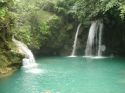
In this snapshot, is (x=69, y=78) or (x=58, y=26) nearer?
(x=69, y=78)

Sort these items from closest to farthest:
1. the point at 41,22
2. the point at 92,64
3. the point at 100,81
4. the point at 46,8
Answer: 1. the point at 100,81
2. the point at 92,64
3. the point at 41,22
4. the point at 46,8

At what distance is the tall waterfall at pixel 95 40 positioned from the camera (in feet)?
94.0

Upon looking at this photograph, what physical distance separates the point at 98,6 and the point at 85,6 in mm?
820

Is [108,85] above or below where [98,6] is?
below

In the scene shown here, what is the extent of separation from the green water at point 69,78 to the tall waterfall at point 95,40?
13.6 ft

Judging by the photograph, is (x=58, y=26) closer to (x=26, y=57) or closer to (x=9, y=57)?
(x=26, y=57)

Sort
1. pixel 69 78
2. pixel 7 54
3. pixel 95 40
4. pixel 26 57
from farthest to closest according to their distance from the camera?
pixel 95 40 → pixel 26 57 → pixel 7 54 → pixel 69 78

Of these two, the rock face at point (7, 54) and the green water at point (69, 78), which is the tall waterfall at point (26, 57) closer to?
the green water at point (69, 78)

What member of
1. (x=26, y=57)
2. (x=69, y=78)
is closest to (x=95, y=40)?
(x=26, y=57)

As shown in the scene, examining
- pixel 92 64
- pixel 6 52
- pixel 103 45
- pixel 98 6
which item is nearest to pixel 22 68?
pixel 6 52

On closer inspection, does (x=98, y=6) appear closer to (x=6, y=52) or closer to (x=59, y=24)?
(x=6, y=52)

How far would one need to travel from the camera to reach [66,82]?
17.2 m

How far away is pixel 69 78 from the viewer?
18.2 metres

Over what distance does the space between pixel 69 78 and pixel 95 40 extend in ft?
36.8
